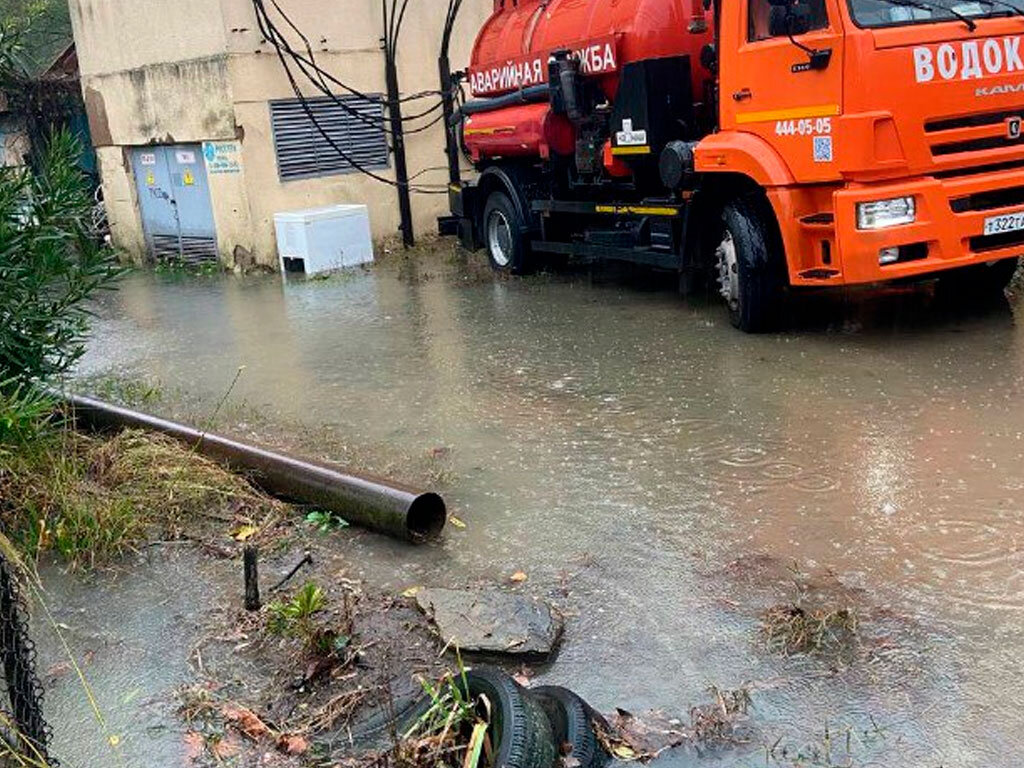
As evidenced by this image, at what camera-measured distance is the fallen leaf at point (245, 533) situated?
15.6ft

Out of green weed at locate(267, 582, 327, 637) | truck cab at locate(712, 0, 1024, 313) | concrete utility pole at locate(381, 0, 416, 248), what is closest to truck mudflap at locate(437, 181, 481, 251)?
concrete utility pole at locate(381, 0, 416, 248)

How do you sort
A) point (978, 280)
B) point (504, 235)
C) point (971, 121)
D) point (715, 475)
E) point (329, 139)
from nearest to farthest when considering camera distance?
point (715, 475), point (971, 121), point (978, 280), point (504, 235), point (329, 139)

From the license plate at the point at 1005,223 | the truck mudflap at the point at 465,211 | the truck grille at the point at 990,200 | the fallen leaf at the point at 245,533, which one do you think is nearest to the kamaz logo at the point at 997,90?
the truck grille at the point at 990,200

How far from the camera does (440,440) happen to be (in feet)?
19.8

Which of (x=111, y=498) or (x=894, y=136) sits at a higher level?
(x=894, y=136)

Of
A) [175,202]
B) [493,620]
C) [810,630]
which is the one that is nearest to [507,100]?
[175,202]

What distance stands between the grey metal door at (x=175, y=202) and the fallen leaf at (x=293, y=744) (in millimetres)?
11297

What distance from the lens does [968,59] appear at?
6.63 metres

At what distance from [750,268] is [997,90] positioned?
1923 millimetres

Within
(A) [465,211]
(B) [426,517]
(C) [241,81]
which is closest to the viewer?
(B) [426,517]

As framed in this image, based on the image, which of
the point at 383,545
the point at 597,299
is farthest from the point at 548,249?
the point at 383,545

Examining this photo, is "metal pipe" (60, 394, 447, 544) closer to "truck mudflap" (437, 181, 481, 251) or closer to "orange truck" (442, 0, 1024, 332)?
"orange truck" (442, 0, 1024, 332)

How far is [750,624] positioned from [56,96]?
15475 millimetres

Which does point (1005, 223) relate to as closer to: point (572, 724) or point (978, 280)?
point (978, 280)
